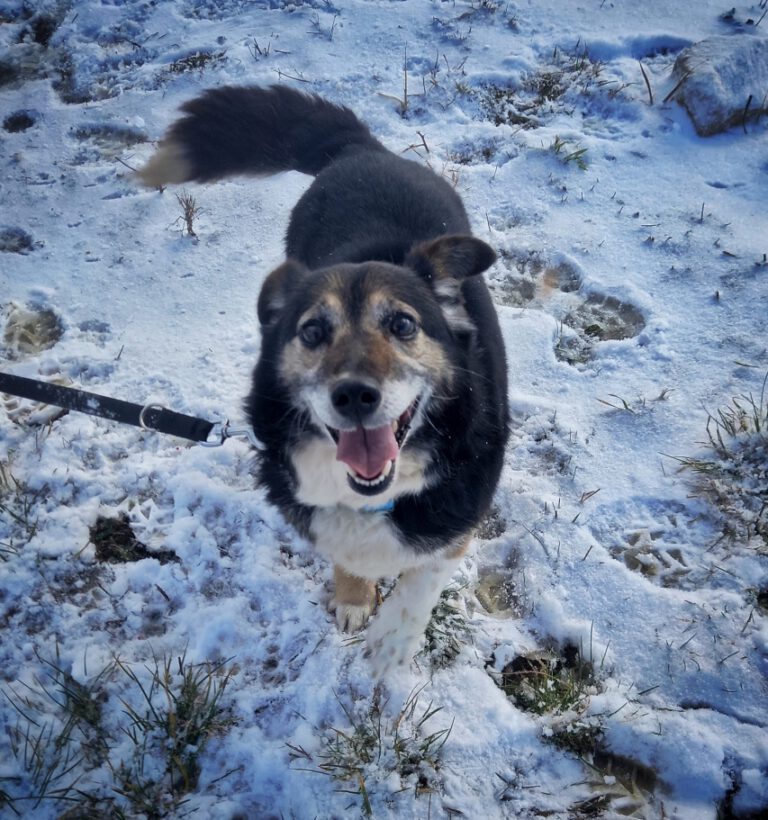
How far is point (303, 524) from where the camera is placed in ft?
7.18

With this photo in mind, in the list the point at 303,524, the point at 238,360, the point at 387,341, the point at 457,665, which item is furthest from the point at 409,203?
the point at 457,665

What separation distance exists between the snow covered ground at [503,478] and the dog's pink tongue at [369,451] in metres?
0.91

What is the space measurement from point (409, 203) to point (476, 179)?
1.61 m

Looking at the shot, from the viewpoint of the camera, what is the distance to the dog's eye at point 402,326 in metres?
1.98

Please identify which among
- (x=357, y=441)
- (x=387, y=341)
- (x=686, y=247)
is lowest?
(x=686, y=247)

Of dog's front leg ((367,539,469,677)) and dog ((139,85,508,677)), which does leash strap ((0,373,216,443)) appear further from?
dog's front leg ((367,539,469,677))

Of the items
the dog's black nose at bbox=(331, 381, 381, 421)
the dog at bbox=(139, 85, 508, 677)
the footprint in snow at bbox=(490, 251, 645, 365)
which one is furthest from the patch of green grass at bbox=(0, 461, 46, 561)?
the footprint in snow at bbox=(490, 251, 645, 365)

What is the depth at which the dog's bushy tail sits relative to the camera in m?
3.11

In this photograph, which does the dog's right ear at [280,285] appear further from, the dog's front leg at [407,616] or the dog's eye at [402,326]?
the dog's front leg at [407,616]

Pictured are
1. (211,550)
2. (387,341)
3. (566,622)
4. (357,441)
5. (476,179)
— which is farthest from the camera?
(476,179)

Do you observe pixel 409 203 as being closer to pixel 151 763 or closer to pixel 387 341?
pixel 387 341

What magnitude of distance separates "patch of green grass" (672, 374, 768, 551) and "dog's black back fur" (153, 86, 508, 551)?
1096 millimetres

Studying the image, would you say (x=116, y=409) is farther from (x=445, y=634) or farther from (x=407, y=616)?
(x=445, y=634)

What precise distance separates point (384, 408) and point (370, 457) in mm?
174
